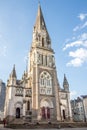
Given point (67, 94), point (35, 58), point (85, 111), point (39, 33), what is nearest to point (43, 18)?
point (39, 33)

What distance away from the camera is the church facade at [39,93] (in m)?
38.5

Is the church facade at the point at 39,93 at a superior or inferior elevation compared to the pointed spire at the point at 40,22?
inferior

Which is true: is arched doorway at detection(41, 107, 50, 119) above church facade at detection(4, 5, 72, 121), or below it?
below

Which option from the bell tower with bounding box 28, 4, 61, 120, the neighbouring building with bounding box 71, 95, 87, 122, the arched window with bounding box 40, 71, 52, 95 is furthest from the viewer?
the neighbouring building with bounding box 71, 95, 87, 122

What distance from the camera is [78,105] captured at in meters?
74.1

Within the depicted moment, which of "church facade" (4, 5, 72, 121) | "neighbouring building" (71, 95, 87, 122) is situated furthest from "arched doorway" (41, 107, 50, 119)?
"neighbouring building" (71, 95, 87, 122)

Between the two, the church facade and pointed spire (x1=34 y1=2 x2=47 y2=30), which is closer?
the church facade

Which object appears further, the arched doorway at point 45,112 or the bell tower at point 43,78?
the bell tower at point 43,78

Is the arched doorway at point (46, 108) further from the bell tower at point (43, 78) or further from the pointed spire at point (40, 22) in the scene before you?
the pointed spire at point (40, 22)

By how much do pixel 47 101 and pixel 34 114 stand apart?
5356mm

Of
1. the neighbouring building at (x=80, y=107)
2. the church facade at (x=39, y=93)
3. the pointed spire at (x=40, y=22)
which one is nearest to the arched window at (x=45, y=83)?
the church facade at (x=39, y=93)

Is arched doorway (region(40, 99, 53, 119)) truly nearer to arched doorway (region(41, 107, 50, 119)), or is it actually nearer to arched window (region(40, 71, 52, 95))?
arched doorway (region(41, 107, 50, 119))

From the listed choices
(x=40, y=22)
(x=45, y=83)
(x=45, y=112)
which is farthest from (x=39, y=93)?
(x=40, y=22)

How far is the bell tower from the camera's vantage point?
131 feet
